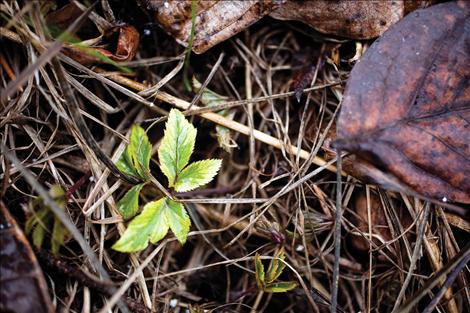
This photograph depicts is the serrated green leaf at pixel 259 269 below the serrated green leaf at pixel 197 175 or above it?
below

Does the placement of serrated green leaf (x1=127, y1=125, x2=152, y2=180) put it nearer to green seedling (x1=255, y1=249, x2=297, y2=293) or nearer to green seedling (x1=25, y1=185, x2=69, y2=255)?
green seedling (x1=25, y1=185, x2=69, y2=255)

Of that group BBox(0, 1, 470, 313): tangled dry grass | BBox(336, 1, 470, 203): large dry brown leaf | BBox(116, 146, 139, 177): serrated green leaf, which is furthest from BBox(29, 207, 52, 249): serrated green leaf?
BBox(336, 1, 470, 203): large dry brown leaf

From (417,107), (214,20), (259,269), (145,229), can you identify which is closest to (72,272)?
Answer: (145,229)

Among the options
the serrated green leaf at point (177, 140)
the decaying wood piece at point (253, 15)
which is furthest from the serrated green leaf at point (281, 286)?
the decaying wood piece at point (253, 15)

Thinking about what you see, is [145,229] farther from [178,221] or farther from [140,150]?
[140,150]

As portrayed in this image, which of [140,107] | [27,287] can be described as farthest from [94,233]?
[140,107]

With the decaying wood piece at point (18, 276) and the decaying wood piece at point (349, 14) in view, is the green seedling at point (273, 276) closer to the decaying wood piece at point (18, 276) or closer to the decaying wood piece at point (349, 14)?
the decaying wood piece at point (18, 276)
